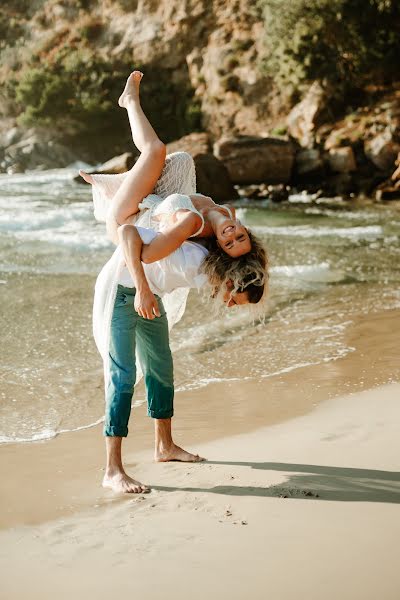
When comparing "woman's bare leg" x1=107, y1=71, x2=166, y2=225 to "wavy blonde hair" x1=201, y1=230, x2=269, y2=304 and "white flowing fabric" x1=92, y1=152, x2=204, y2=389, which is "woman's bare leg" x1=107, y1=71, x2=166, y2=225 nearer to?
"white flowing fabric" x1=92, y1=152, x2=204, y2=389

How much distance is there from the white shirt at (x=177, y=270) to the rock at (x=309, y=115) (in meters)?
20.4

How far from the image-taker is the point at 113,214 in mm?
4004

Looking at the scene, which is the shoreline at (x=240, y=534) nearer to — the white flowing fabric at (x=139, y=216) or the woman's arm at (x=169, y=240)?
the white flowing fabric at (x=139, y=216)

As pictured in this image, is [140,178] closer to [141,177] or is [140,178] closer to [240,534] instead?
[141,177]

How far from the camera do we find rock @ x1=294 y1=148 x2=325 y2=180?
2123 centimetres

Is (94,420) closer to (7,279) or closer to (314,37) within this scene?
(7,279)

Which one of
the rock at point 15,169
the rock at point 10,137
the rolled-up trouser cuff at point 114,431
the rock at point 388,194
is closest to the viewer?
the rolled-up trouser cuff at point 114,431

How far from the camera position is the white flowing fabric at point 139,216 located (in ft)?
12.6

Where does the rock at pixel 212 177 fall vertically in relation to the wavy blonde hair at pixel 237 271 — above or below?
below

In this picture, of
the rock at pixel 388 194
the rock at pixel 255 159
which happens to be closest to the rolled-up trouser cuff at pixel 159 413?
the rock at pixel 388 194

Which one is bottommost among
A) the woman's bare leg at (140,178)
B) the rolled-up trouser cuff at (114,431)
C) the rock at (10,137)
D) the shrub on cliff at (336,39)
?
the rock at (10,137)

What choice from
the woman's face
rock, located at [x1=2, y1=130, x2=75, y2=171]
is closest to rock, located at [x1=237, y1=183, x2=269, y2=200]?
rock, located at [x1=2, y1=130, x2=75, y2=171]

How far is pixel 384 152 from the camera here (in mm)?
21109

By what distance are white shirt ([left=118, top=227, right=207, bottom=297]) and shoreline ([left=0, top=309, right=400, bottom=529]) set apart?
1047mm
